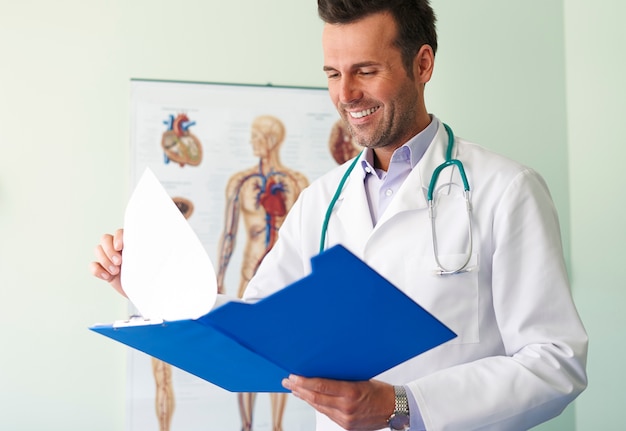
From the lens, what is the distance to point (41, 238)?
248 centimetres

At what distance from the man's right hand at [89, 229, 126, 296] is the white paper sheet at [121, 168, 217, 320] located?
8cm

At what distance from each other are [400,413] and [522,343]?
0.26m

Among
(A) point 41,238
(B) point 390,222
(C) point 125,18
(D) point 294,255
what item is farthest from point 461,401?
(C) point 125,18

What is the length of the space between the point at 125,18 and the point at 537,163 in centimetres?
160

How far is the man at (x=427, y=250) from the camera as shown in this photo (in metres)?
1.13

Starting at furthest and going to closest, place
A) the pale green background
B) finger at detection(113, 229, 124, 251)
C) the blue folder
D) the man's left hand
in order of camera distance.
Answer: the pale green background → finger at detection(113, 229, 124, 251) → the man's left hand → the blue folder

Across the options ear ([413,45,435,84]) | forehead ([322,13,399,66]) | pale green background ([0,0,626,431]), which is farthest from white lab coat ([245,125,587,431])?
pale green background ([0,0,626,431])

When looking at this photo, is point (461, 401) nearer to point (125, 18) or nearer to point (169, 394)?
point (169, 394)

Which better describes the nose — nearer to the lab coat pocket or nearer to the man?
the man

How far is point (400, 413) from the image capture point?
42.8 inches

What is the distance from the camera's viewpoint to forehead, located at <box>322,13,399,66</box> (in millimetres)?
1393

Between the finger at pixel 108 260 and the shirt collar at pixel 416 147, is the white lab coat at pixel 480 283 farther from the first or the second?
the finger at pixel 108 260

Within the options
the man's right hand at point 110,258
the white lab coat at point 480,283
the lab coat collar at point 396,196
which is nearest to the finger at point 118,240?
the man's right hand at point 110,258

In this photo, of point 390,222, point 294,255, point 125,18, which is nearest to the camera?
point 390,222
